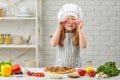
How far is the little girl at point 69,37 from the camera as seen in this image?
9.81 ft

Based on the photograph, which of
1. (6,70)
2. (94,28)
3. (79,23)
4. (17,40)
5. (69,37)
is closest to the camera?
(6,70)

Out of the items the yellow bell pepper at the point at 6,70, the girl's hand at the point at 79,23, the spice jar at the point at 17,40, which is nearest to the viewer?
the yellow bell pepper at the point at 6,70

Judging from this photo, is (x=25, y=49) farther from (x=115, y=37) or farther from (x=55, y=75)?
(x=55, y=75)

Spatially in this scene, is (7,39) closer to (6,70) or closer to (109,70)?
(6,70)

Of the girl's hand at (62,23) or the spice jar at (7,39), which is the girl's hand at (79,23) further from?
the spice jar at (7,39)

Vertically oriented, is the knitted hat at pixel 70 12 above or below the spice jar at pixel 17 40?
above

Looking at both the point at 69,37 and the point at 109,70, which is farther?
the point at 69,37

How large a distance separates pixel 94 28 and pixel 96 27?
0.12 ft

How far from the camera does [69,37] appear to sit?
3.10 m

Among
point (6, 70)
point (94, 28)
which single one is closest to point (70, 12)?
point (6, 70)

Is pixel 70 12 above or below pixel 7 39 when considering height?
above

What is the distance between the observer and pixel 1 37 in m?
4.67

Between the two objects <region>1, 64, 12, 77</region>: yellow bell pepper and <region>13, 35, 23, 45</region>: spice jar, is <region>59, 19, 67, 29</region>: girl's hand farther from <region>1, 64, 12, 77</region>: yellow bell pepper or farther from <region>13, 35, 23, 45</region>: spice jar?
<region>13, 35, 23, 45</region>: spice jar

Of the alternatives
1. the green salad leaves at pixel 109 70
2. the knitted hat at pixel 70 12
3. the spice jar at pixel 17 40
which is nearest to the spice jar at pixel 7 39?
the spice jar at pixel 17 40
